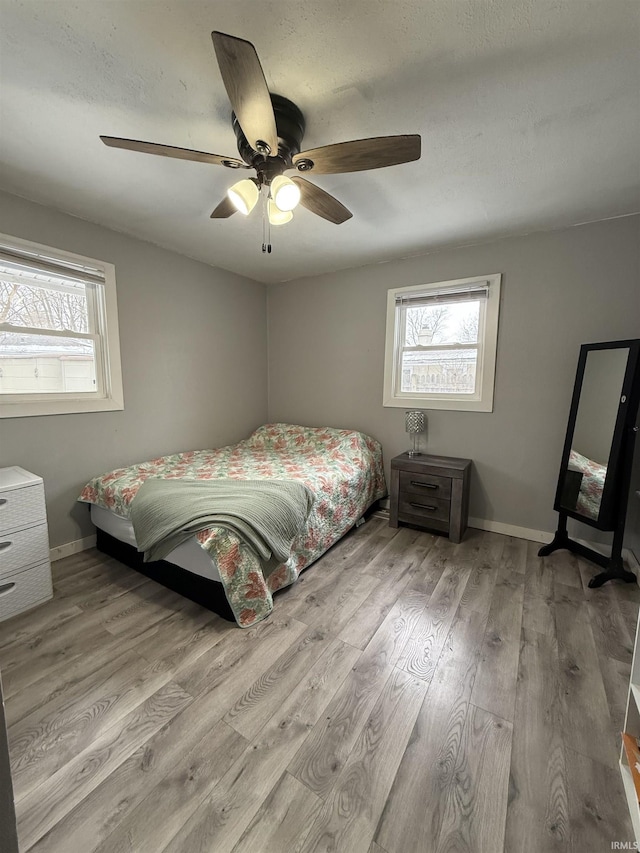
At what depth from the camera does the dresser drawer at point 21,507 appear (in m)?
1.80

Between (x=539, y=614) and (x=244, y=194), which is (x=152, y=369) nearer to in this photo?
(x=244, y=194)

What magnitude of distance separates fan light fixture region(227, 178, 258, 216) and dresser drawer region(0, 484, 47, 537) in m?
1.88

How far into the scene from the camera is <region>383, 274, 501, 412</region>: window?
9.15 feet

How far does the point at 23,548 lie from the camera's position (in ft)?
6.12

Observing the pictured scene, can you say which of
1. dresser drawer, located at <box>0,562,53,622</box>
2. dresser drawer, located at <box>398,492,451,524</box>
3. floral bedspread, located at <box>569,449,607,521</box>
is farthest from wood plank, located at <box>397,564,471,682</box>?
dresser drawer, located at <box>0,562,53,622</box>

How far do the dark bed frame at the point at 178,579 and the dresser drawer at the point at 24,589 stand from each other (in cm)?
43

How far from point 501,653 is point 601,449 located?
1.49 meters

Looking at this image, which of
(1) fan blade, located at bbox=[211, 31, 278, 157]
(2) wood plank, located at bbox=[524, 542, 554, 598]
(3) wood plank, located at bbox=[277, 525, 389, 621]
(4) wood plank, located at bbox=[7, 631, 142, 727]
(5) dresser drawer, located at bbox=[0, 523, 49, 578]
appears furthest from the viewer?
(2) wood plank, located at bbox=[524, 542, 554, 598]

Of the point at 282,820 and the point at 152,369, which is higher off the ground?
the point at 152,369

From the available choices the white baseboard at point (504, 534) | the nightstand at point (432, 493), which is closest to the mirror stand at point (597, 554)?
the white baseboard at point (504, 534)

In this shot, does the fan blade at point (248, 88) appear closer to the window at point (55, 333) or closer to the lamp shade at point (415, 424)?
the window at point (55, 333)

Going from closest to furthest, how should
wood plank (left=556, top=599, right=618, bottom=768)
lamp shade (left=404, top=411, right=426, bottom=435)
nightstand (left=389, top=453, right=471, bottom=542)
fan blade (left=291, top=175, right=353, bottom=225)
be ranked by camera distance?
wood plank (left=556, top=599, right=618, bottom=768)
fan blade (left=291, top=175, right=353, bottom=225)
nightstand (left=389, top=453, right=471, bottom=542)
lamp shade (left=404, top=411, right=426, bottom=435)

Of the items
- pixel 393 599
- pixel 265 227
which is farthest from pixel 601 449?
pixel 265 227

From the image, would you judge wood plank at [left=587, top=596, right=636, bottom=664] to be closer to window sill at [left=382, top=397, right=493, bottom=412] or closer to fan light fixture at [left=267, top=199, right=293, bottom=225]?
window sill at [left=382, top=397, right=493, bottom=412]
